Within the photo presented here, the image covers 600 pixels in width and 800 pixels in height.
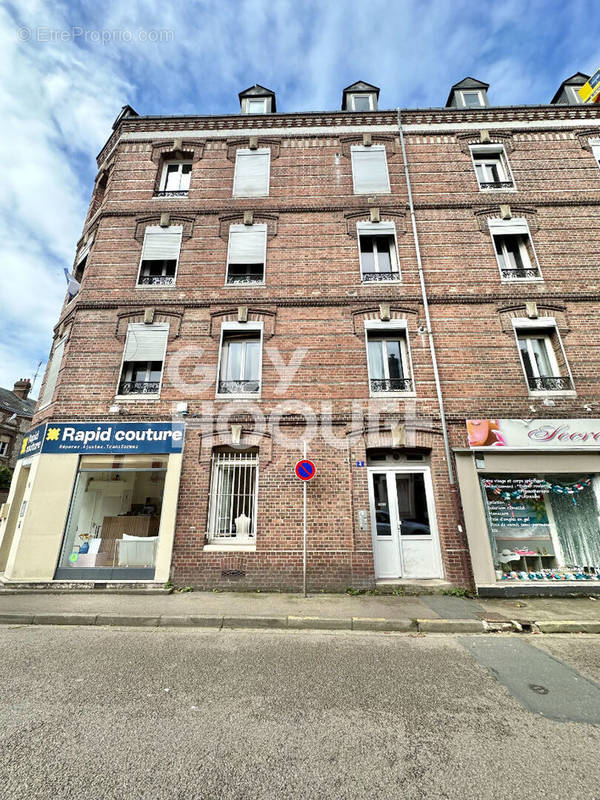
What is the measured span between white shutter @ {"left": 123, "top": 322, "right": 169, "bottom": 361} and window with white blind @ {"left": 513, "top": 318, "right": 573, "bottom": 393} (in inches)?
369

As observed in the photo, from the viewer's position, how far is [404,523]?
25.8 feet

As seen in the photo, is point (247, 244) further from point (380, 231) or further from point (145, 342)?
point (145, 342)

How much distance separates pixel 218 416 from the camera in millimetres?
8383

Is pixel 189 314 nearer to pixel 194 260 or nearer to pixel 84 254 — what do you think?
pixel 194 260

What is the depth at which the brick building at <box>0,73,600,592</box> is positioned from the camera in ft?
25.2

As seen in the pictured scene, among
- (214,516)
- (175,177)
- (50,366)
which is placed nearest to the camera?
(214,516)

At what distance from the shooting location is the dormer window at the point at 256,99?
484 inches

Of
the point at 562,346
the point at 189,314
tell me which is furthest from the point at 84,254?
the point at 562,346

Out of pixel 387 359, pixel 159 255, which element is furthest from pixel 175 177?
pixel 387 359

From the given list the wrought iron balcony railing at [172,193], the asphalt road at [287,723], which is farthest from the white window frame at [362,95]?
the asphalt road at [287,723]

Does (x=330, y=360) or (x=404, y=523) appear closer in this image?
(x=404, y=523)

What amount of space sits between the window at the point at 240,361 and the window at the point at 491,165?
884cm

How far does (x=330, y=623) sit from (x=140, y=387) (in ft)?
22.7

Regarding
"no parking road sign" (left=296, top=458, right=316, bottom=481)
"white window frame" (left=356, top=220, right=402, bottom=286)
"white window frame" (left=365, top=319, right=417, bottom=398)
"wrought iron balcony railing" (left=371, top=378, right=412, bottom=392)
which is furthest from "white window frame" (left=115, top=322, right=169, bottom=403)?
"white window frame" (left=356, top=220, right=402, bottom=286)
